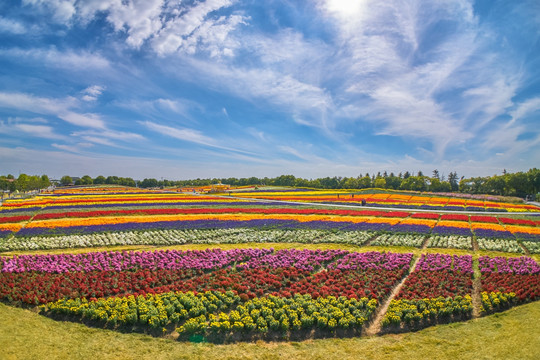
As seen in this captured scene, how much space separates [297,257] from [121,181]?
447 ft

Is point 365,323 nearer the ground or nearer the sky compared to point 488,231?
nearer the ground

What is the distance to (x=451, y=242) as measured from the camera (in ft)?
66.9

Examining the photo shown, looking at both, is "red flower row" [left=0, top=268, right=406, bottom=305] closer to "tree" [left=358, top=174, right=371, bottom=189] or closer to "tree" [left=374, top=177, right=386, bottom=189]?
"tree" [left=374, top=177, right=386, bottom=189]

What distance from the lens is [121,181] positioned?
133750 millimetres

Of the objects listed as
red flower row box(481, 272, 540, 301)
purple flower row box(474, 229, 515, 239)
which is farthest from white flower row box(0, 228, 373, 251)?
purple flower row box(474, 229, 515, 239)

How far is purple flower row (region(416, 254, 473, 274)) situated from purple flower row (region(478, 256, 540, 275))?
0.65 meters

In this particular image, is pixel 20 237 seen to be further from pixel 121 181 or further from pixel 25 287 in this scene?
pixel 121 181

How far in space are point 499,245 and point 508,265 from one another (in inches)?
200

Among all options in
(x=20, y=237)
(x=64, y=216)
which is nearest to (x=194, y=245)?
(x=20, y=237)

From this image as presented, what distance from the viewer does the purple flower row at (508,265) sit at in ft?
47.4

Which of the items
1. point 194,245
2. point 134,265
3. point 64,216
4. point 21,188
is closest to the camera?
Answer: point 134,265

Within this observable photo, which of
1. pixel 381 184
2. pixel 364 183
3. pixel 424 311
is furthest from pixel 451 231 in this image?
pixel 364 183

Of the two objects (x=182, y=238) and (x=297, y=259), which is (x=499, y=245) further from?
(x=182, y=238)

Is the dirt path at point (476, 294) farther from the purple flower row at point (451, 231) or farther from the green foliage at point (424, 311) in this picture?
the purple flower row at point (451, 231)
